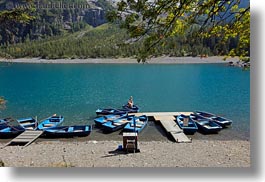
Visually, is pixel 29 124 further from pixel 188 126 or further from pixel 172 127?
pixel 188 126

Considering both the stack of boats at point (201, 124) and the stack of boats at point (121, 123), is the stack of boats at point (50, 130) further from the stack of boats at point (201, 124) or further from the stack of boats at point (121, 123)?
the stack of boats at point (201, 124)

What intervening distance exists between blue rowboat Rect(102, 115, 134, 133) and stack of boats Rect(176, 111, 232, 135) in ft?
7.73

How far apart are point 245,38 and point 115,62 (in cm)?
6548

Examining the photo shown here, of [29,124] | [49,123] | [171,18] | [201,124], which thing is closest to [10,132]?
[29,124]

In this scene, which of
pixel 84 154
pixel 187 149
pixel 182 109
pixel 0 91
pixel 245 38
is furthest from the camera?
pixel 0 91

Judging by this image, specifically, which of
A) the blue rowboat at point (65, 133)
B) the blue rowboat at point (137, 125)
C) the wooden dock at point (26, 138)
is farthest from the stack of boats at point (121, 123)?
the wooden dock at point (26, 138)

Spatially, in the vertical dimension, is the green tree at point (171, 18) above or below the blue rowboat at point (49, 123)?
above

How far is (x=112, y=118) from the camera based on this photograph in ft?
50.1

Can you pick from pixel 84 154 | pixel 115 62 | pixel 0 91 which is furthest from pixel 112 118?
pixel 115 62

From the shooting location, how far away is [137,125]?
46.3 feet

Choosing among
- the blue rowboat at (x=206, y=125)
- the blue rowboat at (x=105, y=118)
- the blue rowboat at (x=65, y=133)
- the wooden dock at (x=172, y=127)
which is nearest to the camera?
the wooden dock at (x=172, y=127)

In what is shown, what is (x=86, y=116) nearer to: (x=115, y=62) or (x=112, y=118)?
(x=112, y=118)

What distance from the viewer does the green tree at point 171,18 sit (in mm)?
3287

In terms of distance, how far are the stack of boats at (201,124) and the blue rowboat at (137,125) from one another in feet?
5.03
